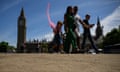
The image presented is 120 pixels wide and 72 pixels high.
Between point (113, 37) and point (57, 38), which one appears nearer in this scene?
point (57, 38)

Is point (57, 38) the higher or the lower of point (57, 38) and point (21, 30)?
the lower

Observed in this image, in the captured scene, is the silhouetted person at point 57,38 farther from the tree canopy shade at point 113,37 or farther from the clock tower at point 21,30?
the clock tower at point 21,30

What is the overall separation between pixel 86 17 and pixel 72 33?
2.27 m

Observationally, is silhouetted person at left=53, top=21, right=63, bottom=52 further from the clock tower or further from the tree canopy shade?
the clock tower

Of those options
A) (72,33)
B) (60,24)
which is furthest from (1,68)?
(60,24)

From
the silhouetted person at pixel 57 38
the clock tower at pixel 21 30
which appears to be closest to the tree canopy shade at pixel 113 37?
the silhouetted person at pixel 57 38

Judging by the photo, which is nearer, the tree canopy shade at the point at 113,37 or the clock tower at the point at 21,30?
the tree canopy shade at the point at 113,37

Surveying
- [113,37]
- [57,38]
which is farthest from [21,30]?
[57,38]

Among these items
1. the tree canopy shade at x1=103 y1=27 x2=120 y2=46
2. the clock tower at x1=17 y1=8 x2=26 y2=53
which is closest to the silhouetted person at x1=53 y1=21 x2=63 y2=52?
the tree canopy shade at x1=103 y1=27 x2=120 y2=46

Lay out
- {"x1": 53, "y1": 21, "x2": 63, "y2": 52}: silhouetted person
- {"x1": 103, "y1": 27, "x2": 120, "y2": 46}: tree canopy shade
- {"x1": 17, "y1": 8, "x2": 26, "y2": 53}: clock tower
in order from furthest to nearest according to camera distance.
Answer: {"x1": 17, "y1": 8, "x2": 26, "y2": 53}: clock tower < {"x1": 103, "y1": 27, "x2": 120, "y2": 46}: tree canopy shade < {"x1": 53, "y1": 21, "x2": 63, "y2": 52}: silhouetted person

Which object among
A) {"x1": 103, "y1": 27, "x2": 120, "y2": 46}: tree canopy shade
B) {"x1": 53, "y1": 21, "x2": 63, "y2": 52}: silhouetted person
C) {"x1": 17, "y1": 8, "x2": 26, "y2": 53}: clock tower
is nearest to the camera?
{"x1": 53, "y1": 21, "x2": 63, "y2": 52}: silhouetted person

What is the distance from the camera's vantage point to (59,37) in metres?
14.3

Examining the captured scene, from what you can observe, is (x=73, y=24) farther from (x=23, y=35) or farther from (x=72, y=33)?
(x=23, y=35)

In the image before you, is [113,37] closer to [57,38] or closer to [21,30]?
[57,38]
